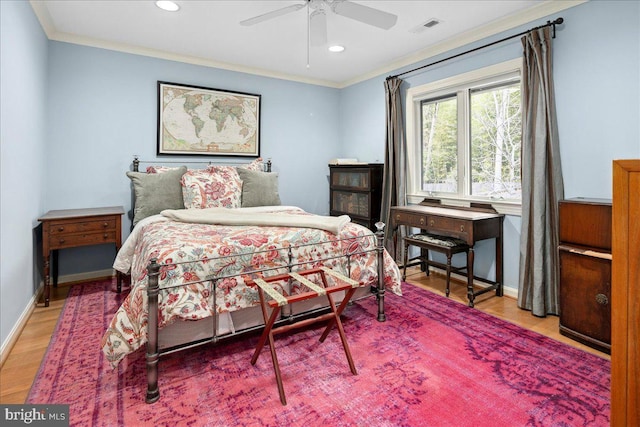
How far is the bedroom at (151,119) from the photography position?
236cm

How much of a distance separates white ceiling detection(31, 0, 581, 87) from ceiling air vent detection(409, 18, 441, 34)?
5 centimetres

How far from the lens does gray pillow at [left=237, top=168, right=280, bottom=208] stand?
375cm

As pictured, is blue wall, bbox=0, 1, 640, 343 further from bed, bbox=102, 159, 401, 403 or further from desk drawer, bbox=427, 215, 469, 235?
bed, bbox=102, 159, 401, 403

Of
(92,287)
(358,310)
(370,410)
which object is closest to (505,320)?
(358,310)

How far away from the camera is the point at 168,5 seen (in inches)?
111

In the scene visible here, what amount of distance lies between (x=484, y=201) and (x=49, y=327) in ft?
12.5

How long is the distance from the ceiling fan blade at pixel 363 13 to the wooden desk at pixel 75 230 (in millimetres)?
2589

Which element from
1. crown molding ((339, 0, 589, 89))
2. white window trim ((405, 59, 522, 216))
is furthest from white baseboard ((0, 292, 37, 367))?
crown molding ((339, 0, 589, 89))

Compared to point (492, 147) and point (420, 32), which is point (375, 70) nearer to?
point (420, 32)

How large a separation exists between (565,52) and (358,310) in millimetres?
2600

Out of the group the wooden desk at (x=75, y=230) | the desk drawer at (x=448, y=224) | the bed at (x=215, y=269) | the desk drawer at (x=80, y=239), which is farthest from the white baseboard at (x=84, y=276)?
the desk drawer at (x=448, y=224)

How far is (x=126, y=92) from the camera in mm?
3697

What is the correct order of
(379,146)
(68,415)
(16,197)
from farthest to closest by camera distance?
1. (379,146)
2. (16,197)
3. (68,415)

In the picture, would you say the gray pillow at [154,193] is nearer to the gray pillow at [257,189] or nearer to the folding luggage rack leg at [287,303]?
the gray pillow at [257,189]
